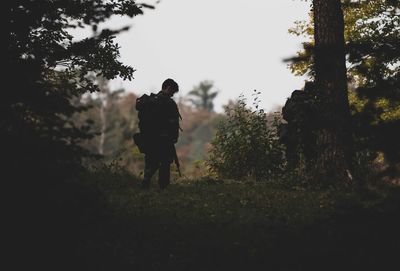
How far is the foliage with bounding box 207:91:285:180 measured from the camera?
11586 millimetres

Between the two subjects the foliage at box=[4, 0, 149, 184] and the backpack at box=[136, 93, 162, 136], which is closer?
the foliage at box=[4, 0, 149, 184]

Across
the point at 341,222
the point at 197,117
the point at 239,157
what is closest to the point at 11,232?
the point at 341,222

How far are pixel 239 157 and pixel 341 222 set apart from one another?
851cm

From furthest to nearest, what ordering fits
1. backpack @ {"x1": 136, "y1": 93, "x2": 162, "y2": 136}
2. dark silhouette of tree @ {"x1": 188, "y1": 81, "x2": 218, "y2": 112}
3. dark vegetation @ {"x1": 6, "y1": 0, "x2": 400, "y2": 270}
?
dark silhouette of tree @ {"x1": 188, "y1": 81, "x2": 218, "y2": 112} < backpack @ {"x1": 136, "y1": 93, "x2": 162, "y2": 136} < dark vegetation @ {"x1": 6, "y1": 0, "x2": 400, "y2": 270}

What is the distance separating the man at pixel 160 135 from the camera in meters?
9.23

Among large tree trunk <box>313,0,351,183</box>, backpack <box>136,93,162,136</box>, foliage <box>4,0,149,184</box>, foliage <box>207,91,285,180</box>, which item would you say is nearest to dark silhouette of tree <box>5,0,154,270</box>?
foliage <box>4,0,149,184</box>

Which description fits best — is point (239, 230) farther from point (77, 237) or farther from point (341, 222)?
point (77, 237)

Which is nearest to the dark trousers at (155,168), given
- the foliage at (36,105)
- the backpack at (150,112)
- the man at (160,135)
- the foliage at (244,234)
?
the man at (160,135)

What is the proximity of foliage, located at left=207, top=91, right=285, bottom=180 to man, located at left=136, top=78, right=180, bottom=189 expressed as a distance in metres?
2.89

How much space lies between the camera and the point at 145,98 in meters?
9.20

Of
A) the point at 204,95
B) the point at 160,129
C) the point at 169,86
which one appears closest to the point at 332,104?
the point at 169,86

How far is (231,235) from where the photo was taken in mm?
4961

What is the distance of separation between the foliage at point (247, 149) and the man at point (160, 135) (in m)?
2.89

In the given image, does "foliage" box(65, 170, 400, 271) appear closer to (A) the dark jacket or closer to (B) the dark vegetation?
(B) the dark vegetation
